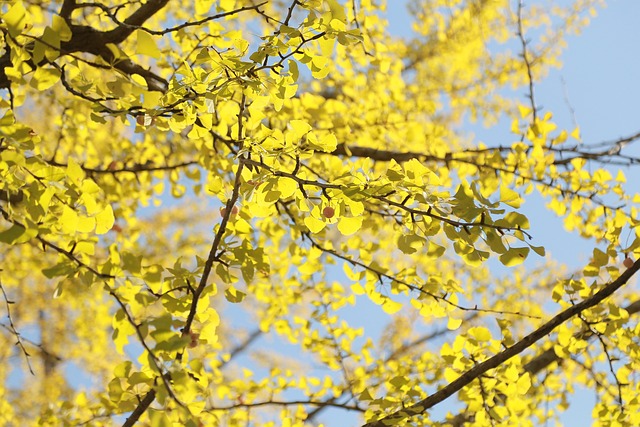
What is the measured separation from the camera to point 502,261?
863 millimetres

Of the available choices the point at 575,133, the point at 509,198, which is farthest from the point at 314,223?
the point at 575,133

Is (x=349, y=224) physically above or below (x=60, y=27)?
below

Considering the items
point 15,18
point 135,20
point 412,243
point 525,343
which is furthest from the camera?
point 135,20

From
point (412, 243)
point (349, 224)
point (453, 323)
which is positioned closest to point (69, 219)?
point (349, 224)

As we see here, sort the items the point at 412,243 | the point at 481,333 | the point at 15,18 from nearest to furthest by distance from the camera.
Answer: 1. the point at 15,18
2. the point at 412,243
3. the point at 481,333

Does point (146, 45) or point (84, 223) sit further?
point (84, 223)

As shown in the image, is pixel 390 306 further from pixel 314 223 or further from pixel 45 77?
pixel 45 77

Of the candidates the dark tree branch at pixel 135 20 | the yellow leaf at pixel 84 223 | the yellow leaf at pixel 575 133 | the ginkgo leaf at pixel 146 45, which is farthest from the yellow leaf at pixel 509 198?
the yellow leaf at pixel 575 133

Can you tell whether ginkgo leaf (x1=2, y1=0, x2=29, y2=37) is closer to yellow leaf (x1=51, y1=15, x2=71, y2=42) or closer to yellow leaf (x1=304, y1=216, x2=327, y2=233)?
yellow leaf (x1=51, y1=15, x2=71, y2=42)

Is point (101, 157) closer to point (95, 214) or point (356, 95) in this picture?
point (356, 95)

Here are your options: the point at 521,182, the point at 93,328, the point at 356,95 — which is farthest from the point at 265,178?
the point at 93,328

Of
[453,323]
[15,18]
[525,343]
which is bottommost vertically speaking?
[525,343]

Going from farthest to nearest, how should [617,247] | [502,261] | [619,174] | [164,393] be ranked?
[619,174], [617,247], [502,261], [164,393]

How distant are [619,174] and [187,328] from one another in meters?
1.70
